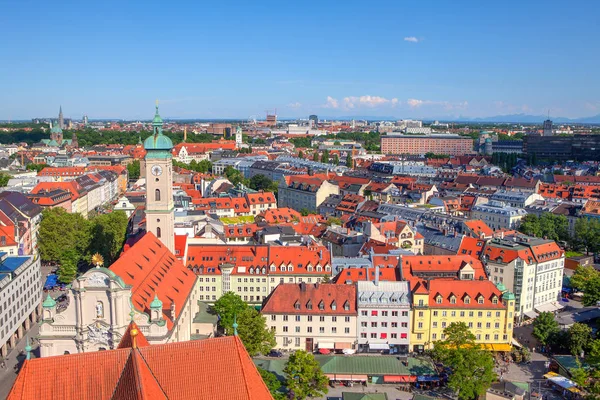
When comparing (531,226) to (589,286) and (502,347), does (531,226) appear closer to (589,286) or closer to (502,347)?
(589,286)

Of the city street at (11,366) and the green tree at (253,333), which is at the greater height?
the green tree at (253,333)

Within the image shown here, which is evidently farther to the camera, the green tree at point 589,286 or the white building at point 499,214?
the white building at point 499,214

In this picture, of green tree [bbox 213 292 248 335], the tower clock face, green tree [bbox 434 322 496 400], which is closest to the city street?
green tree [bbox 213 292 248 335]

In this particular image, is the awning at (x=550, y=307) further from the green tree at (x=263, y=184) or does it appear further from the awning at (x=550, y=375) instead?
the green tree at (x=263, y=184)

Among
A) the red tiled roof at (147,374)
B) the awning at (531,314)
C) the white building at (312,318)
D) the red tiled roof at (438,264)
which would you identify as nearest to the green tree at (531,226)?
the awning at (531,314)

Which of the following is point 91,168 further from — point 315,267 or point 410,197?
point 315,267

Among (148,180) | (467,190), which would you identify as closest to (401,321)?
(148,180)
